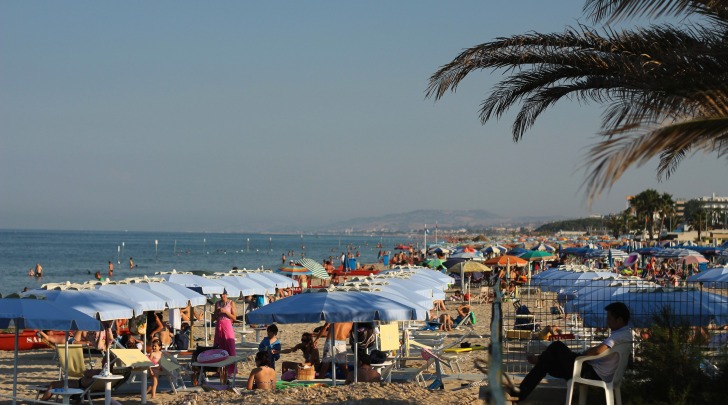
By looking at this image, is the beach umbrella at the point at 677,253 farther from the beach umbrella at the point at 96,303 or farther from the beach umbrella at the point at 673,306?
the beach umbrella at the point at 96,303

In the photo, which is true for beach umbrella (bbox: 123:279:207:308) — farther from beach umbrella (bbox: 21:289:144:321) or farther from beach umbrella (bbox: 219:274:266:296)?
beach umbrella (bbox: 219:274:266:296)

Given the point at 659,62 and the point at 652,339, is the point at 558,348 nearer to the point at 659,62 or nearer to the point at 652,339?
the point at 652,339

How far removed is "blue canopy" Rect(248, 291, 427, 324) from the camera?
10.7 meters

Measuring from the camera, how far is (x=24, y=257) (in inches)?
3812

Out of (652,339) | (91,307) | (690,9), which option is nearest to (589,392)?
(652,339)

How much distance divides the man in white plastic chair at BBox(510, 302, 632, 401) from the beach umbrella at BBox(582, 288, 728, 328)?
1.80 metres

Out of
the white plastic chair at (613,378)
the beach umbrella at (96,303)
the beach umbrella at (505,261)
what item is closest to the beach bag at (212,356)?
the beach umbrella at (96,303)

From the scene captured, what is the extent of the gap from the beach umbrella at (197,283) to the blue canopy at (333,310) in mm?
6769

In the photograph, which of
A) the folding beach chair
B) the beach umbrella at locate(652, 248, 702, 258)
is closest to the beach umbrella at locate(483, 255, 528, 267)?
the beach umbrella at locate(652, 248, 702, 258)

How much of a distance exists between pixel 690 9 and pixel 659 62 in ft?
1.75

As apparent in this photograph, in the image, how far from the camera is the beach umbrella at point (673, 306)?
1003 centimetres

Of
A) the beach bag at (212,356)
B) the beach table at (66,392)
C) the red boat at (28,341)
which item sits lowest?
Answer: the red boat at (28,341)

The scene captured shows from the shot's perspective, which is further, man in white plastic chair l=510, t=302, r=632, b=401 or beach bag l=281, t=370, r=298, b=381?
beach bag l=281, t=370, r=298, b=381

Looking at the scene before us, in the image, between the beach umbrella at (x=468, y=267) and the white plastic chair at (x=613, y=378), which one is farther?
the beach umbrella at (x=468, y=267)
